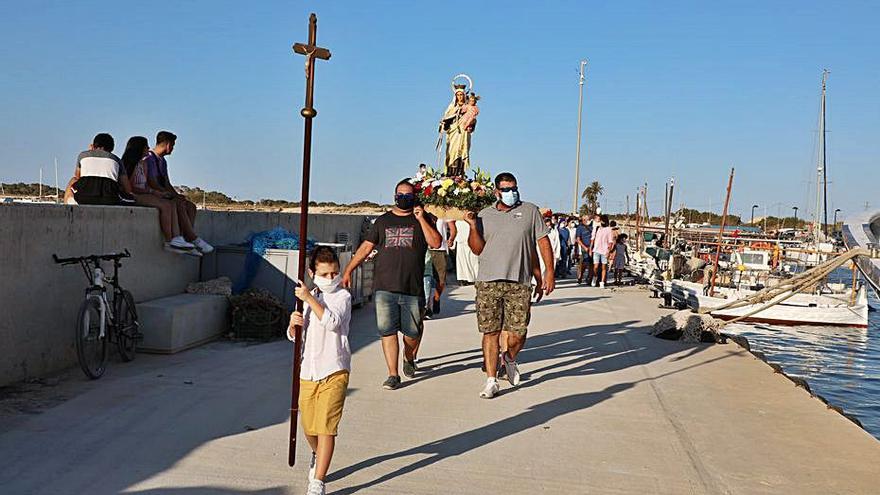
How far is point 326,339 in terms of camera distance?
4.97 meters

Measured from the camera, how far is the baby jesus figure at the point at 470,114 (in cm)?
2294

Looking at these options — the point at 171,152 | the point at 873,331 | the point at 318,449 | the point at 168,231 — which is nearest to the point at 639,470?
the point at 318,449

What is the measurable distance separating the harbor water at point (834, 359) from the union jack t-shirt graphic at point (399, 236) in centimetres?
626

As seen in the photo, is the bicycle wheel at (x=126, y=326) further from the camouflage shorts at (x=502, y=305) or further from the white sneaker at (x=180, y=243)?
→ the camouflage shorts at (x=502, y=305)

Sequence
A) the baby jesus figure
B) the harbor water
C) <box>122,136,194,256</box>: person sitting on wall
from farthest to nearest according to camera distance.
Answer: the baby jesus figure
the harbor water
<box>122,136,194,256</box>: person sitting on wall

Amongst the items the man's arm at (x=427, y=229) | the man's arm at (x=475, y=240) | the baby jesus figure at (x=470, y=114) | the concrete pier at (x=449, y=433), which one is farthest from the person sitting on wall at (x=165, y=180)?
the baby jesus figure at (x=470, y=114)

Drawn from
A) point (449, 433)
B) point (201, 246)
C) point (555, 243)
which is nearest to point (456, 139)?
point (555, 243)

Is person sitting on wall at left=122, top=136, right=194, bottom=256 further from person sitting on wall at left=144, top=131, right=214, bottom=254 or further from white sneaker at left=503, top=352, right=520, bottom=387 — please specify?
white sneaker at left=503, top=352, right=520, bottom=387

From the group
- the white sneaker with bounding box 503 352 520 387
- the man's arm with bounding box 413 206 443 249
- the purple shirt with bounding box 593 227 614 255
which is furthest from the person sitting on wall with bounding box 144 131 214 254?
the purple shirt with bounding box 593 227 614 255

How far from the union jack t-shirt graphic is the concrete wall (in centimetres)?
310

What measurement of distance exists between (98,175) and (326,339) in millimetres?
5325

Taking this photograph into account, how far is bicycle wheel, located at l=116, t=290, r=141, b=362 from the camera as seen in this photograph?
8203mm

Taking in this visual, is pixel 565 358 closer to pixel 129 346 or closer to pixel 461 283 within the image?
pixel 129 346

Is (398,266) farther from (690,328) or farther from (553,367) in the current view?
(690,328)
